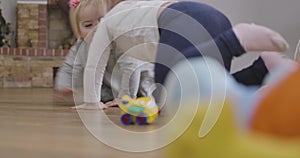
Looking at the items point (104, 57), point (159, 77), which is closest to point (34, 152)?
point (159, 77)

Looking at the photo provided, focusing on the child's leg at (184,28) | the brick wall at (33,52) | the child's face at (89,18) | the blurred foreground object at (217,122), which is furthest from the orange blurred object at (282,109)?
the brick wall at (33,52)

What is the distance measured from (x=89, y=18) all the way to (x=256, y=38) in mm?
1047

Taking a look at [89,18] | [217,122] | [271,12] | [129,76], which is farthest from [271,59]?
[271,12]

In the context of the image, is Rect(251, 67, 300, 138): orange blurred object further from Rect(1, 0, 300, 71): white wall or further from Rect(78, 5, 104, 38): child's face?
Rect(1, 0, 300, 71): white wall

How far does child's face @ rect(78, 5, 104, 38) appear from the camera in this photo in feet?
5.44

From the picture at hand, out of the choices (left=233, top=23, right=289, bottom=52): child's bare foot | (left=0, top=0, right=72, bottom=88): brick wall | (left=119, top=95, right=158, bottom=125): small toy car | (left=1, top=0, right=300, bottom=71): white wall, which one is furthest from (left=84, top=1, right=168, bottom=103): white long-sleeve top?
(left=0, top=0, right=72, bottom=88): brick wall

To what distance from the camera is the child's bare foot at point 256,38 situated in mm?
698

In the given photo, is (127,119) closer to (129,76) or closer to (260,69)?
(260,69)

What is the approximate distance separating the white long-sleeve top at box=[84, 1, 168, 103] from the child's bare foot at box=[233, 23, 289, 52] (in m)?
0.43

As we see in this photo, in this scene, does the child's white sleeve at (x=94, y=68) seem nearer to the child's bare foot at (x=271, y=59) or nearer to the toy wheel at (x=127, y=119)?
the toy wheel at (x=127, y=119)

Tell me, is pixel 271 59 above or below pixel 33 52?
above

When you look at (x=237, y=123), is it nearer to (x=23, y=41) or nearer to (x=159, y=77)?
(x=159, y=77)

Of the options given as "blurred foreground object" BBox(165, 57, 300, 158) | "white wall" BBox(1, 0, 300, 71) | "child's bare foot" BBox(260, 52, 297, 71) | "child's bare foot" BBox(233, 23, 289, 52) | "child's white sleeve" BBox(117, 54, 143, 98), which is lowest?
"child's white sleeve" BBox(117, 54, 143, 98)

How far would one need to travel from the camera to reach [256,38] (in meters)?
0.70
